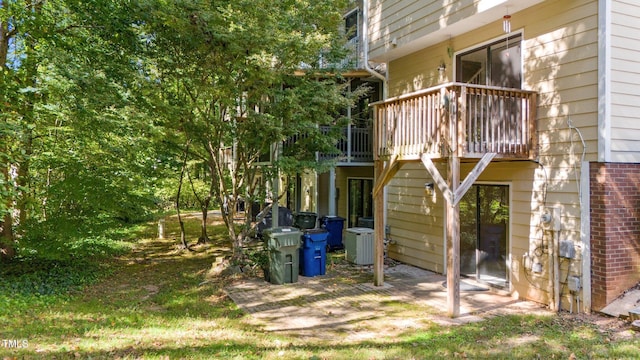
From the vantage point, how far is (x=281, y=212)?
12344 millimetres

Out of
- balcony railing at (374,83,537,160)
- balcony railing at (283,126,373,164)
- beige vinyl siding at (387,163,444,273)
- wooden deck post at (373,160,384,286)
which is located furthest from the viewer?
balcony railing at (283,126,373,164)

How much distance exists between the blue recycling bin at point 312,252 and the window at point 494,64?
443 centimetres

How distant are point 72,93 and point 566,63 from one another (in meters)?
8.74

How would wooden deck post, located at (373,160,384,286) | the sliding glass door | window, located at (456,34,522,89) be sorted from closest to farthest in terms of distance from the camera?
window, located at (456,34,522,89), the sliding glass door, wooden deck post, located at (373,160,384,286)

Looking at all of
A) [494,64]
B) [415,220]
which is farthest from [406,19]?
[415,220]

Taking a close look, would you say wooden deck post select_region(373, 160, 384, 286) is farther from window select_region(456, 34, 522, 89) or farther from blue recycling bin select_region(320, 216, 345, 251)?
blue recycling bin select_region(320, 216, 345, 251)

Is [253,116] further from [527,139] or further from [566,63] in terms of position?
[566,63]

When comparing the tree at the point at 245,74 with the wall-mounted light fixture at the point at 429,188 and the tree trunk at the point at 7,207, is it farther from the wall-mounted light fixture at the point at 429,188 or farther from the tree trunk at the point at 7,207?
the tree trunk at the point at 7,207

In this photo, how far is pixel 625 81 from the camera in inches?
229

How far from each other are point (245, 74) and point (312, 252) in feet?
12.8

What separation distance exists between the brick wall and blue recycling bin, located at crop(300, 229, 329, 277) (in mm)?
4834

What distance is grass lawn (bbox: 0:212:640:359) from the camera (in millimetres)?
4547

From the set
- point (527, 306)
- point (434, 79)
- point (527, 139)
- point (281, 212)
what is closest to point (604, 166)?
point (527, 139)

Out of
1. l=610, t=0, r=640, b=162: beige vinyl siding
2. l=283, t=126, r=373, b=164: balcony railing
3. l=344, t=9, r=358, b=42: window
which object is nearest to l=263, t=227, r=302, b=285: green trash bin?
l=283, t=126, r=373, b=164: balcony railing
